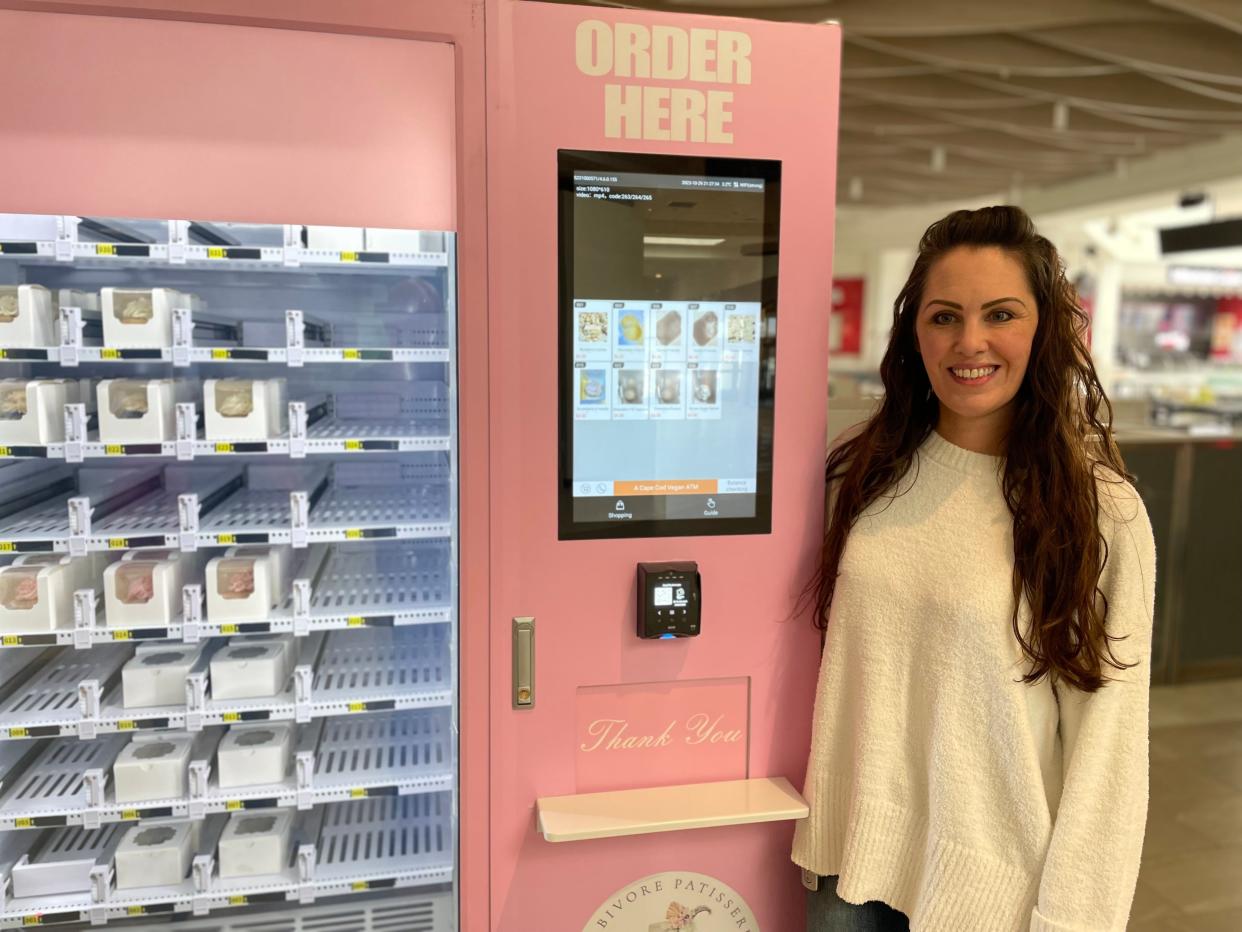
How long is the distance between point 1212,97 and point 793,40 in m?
7.88

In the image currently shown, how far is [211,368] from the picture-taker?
2.48 m

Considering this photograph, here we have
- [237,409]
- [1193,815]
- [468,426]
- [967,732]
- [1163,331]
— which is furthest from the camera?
[1163,331]

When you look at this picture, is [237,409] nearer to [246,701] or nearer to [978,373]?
[246,701]

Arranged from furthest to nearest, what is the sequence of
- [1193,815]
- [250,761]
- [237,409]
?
1. [1193,815]
2. [250,761]
3. [237,409]

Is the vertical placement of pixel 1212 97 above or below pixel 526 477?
above

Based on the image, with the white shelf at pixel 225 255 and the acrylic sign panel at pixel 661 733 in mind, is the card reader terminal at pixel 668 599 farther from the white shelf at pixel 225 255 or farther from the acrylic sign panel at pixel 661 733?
the white shelf at pixel 225 255

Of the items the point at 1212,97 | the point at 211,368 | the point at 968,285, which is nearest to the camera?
the point at 968,285

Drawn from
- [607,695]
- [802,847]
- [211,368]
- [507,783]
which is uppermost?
[211,368]

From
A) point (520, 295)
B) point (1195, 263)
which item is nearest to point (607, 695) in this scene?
point (520, 295)

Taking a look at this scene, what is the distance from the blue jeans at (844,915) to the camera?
75.5 inches

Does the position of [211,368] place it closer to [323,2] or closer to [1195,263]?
[323,2]

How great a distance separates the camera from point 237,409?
7.08 feet

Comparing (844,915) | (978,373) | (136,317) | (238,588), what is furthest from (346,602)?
(978,373)

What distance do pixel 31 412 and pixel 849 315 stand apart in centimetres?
1765
